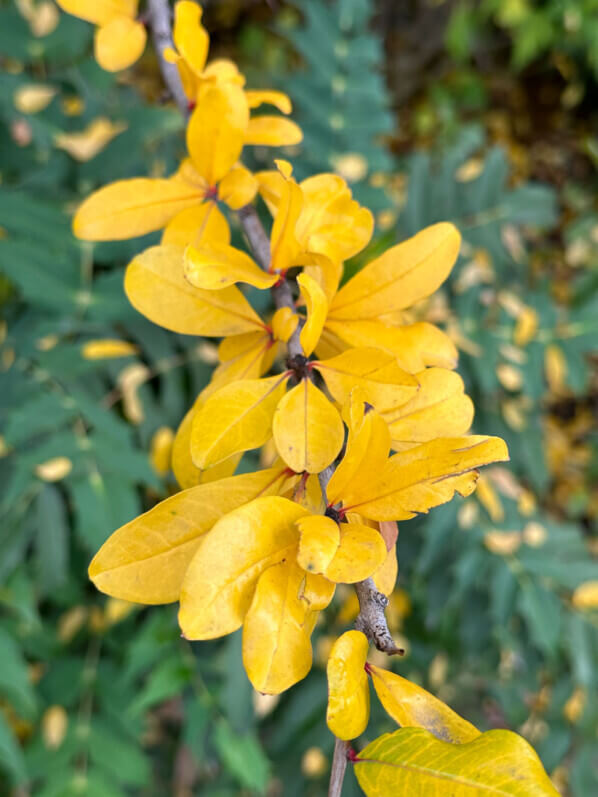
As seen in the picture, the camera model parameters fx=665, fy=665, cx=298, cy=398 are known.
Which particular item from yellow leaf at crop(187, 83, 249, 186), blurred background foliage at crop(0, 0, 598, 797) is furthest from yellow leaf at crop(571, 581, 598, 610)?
yellow leaf at crop(187, 83, 249, 186)

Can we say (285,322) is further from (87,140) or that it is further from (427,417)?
(87,140)

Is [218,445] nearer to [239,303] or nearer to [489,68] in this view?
[239,303]

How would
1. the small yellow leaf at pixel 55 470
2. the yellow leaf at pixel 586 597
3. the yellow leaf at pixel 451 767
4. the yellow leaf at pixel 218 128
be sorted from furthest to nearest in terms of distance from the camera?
the yellow leaf at pixel 586 597 < the small yellow leaf at pixel 55 470 < the yellow leaf at pixel 218 128 < the yellow leaf at pixel 451 767

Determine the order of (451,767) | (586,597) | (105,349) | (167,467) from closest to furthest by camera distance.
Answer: (451,767) < (167,467) < (105,349) < (586,597)

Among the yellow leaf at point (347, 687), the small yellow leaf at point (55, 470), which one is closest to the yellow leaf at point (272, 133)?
the yellow leaf at point (347, 687)

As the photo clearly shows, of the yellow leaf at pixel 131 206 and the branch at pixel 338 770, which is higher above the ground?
the yellow leaf at pixel 131 206

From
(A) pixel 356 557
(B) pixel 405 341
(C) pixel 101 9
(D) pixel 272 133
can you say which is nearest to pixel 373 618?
(A) pixel 356 557

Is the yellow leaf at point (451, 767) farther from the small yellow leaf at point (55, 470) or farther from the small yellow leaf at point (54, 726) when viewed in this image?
the small yellow leaf at point (54, 726)
